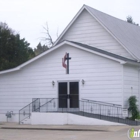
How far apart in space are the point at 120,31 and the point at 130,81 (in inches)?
215

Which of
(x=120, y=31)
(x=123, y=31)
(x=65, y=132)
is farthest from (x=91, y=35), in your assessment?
(x=65, y=132)

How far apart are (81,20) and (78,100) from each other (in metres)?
6.52

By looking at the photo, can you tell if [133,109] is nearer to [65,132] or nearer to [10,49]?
[65,132]

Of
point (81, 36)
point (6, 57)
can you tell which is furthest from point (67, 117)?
point (6, 57)

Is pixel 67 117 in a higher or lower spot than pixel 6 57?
lower

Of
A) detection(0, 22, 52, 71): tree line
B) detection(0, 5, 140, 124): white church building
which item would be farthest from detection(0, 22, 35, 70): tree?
detection(0, 5, 140, 124): white church building

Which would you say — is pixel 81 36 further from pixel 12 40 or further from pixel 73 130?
pixel 12 40

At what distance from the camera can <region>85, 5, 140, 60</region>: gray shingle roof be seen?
31.6 m

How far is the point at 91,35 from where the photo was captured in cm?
3288

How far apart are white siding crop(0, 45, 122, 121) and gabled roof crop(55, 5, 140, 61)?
8.12 ft

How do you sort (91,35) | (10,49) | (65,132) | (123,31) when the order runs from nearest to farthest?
(65,132) → (91,35) → (123,31) → (10,49)

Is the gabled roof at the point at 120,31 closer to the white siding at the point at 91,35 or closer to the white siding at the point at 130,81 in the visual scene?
the white siding at the point at 91,35

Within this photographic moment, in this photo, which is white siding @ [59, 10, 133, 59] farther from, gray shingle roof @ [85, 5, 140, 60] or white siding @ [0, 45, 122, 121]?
white siding @ [0, 45, 122, 121]

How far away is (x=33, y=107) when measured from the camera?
3148 centimetres
